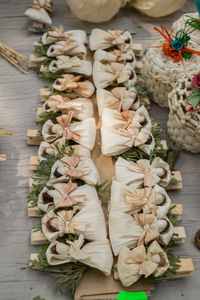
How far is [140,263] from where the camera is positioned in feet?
5.54

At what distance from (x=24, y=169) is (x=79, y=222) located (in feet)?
1.77

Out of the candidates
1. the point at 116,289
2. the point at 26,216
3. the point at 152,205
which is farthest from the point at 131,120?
the point at 116,289

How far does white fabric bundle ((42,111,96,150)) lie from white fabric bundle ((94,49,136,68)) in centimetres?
51

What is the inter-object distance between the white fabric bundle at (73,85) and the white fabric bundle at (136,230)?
83cm

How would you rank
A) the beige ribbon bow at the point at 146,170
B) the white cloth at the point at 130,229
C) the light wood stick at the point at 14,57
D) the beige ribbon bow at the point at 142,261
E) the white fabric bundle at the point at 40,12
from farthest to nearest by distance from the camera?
the white fabric bundle at the point at 40,12, the light wood stick at the point at 14,57, the beige ribbon bow at the point at 146,170, the white cloth at the point at 130,229, the beige ribbon bow at the point at 142,261

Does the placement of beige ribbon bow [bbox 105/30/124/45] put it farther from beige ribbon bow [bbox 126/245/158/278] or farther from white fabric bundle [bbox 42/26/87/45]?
beige ribbon bow [bbox 126/245/158/278]

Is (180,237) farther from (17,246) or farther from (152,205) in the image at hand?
(17,246)

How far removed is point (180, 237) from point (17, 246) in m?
0.73

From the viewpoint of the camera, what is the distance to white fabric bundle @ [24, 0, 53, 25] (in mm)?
Answer: 2811

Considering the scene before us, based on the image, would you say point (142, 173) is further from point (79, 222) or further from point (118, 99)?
point (118, 99)

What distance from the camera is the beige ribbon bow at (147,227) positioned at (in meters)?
1.74

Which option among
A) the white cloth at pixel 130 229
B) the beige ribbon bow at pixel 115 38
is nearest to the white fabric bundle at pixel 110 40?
the beige ribbon bow at pixel 115 38

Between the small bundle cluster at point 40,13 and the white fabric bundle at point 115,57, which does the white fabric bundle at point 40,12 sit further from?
the white fabric bundle at point 115,57

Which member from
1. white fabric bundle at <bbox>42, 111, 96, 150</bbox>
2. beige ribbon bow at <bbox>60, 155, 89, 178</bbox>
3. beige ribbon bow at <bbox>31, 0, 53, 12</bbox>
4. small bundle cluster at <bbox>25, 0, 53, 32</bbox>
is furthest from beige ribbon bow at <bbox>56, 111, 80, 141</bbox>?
beige ribbon bow at <bbox>31, 0, 53, 12</bbox>
